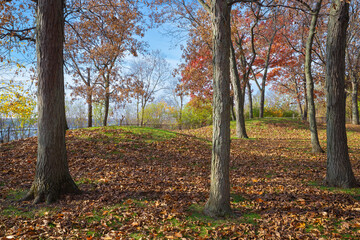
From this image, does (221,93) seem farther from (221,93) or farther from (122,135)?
(122,135)

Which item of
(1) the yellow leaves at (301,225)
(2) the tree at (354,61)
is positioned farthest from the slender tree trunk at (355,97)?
(1) the yellow leaves at (301,225)

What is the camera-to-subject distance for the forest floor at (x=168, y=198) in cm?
381

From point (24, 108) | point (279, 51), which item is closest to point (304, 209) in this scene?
point (24, 108)

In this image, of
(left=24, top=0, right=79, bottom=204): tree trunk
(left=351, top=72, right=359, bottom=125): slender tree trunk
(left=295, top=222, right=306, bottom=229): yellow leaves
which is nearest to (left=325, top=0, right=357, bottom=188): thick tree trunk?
(left=295, top=222, right=306, bottom=229): yellow leaves

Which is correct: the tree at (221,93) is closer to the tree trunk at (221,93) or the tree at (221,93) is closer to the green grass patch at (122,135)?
the tree trunk at (221,93)

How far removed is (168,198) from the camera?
5117 mm

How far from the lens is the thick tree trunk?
5758mm

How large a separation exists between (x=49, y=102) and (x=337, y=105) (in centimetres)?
663

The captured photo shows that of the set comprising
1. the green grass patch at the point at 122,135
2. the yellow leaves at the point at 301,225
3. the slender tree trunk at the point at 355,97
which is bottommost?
the yellow leaves at the point at 301,225

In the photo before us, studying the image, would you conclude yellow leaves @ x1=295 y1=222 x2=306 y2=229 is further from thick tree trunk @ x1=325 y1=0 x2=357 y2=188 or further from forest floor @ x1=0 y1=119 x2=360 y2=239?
thick tree trunk @ x1=325 y1=0 x2=357 y2=188

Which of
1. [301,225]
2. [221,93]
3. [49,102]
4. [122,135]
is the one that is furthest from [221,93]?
[122,135]

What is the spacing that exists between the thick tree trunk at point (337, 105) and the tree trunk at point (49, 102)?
20.9 feet

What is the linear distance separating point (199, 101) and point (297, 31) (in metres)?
9.59

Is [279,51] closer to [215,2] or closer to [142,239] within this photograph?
[215,2]
